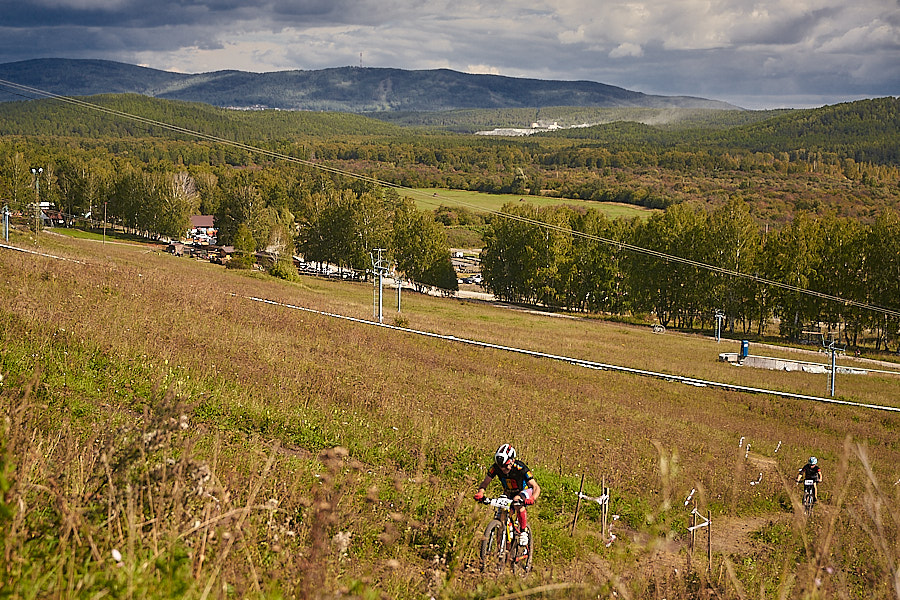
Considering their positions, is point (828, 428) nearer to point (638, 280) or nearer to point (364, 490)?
point (364, 490)

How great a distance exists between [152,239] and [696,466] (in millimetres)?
114504

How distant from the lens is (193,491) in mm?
5125

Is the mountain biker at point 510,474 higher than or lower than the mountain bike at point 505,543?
higher

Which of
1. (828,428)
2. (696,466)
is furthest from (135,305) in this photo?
(828,428)

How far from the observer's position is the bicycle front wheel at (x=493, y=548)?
27.4ft

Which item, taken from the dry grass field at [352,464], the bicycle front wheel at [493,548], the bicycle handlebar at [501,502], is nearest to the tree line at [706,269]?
the dry grass field at [352,464]

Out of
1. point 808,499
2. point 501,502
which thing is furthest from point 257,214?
point 501,502

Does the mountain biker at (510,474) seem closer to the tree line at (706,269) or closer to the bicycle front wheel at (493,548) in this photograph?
the bicycle front wheel at (493,548)

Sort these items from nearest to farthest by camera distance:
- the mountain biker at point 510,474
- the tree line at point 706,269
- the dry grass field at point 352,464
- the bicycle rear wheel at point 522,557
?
the dry grass field at point 352,464 < the bicycle rear wheel at point 522,557 < the mountain biker at point 510,474 < the tree line at point 706,269

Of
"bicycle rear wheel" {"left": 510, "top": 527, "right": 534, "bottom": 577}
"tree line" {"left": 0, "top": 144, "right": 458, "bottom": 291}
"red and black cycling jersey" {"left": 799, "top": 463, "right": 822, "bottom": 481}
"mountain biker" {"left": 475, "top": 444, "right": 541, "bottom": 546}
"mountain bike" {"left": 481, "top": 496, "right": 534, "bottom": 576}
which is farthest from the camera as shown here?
"tree line" {"left": 0, "top": 144, "right": 458, "bottom": 291}

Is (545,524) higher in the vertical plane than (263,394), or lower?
lower

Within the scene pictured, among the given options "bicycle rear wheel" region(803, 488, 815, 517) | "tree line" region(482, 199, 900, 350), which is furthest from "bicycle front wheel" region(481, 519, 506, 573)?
"tree line" region(482, 199, 900, 350)

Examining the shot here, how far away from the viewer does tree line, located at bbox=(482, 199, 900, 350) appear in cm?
7312

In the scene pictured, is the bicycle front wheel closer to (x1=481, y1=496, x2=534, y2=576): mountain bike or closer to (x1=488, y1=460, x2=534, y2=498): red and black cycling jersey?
(x1=481, y1=496, x2=534, y2=576): mountain bike
